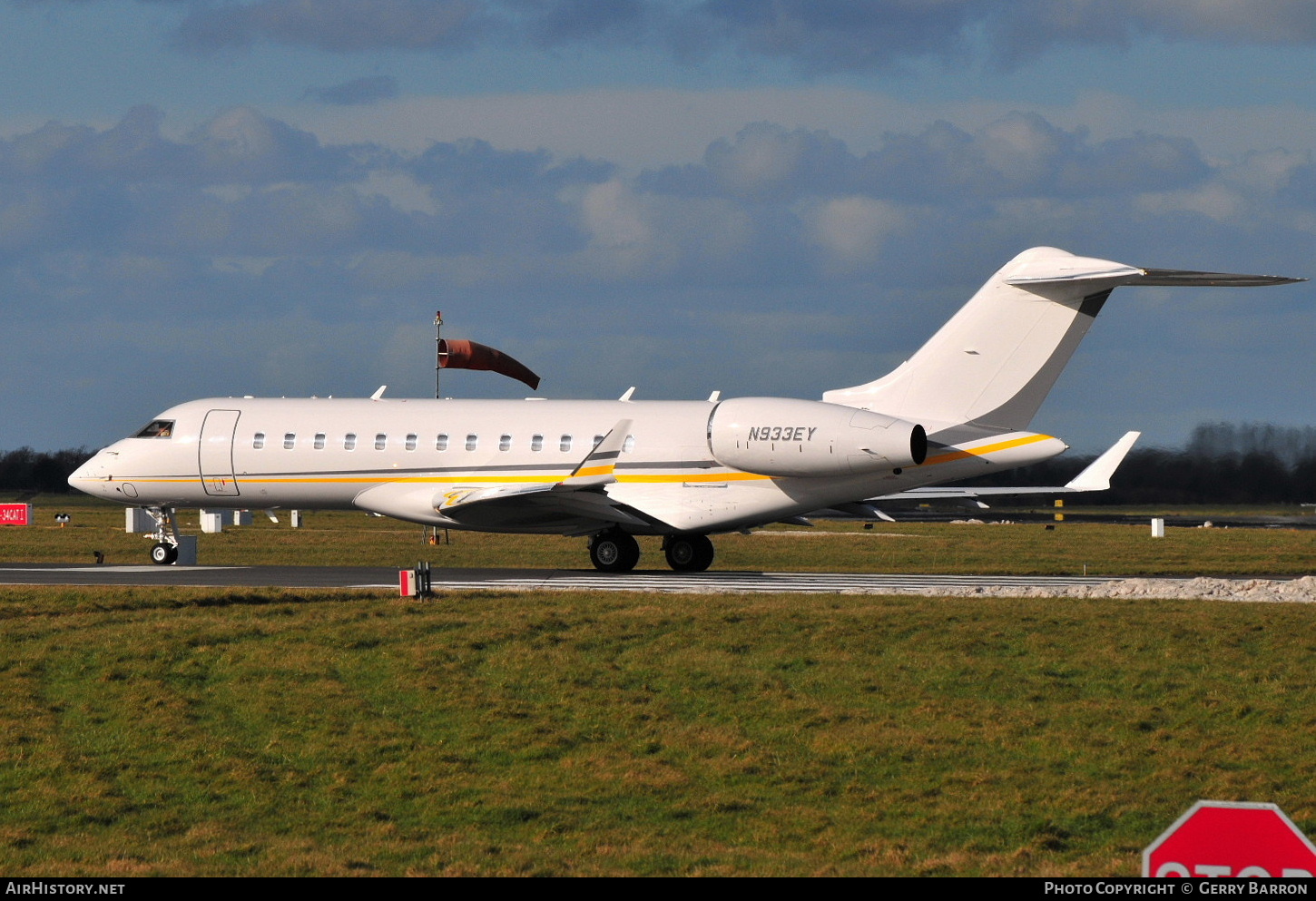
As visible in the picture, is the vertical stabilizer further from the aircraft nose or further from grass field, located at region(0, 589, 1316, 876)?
the aircraft nose

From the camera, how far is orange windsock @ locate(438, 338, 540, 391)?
46.8 metres

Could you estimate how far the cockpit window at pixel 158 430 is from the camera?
33.5 metres

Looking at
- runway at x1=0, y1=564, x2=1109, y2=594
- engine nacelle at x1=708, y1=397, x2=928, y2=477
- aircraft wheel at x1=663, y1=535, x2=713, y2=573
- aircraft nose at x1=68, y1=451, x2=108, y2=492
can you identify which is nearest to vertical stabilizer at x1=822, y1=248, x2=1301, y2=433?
engine nacelle at x1=708, y1=397, x2=928, y2=477

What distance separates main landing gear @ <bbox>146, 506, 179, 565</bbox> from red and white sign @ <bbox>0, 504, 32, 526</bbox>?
21.5 meters

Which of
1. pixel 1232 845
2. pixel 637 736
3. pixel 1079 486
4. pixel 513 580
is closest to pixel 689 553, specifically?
pixel 513 580

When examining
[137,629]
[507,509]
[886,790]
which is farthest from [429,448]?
[886,790]

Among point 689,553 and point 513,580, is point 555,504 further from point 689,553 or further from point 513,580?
point 689,553

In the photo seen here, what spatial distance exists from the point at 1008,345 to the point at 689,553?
8.50 metres

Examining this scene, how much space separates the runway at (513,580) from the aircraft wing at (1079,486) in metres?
1.73

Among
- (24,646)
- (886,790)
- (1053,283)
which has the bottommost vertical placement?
(886,790)

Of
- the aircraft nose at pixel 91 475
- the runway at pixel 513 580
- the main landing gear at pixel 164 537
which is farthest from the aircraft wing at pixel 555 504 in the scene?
the aircraft nose at pixel 91 475

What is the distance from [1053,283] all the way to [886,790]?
16.6 meters

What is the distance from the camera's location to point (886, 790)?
12172 millimetres

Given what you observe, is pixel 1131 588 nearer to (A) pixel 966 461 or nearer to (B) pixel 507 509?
(A) pixel 966 461
